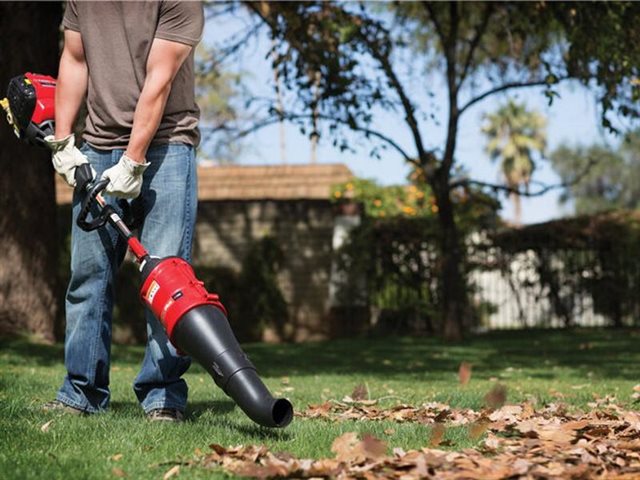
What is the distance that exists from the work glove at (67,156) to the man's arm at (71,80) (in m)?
0.09

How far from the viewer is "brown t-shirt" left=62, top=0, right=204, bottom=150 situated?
14.0 feet

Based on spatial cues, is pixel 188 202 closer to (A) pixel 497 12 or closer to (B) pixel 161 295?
(B) pixel 161 295

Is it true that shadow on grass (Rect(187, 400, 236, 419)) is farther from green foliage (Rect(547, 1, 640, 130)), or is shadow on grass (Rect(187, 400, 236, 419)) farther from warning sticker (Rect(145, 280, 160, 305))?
green foliage (Rect(547, 1, 640, 130))

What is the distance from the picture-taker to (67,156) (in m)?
4.32

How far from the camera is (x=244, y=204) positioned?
16500mm

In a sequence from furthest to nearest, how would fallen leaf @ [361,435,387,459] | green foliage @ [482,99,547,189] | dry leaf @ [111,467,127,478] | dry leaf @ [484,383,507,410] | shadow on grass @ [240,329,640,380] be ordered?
green foliage @ [482,99,547,189], shadow on grass @ [240,329,640,380], dry leaf @ [484,383,507,410], fallen leaf @ [361,435,387,459], dry leaf @ [111,467,127,478]

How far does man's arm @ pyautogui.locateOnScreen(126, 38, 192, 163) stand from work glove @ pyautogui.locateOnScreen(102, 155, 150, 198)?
33 millimetres

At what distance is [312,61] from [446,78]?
9.94 ft

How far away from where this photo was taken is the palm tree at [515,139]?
169ft

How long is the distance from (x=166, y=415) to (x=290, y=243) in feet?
39.2

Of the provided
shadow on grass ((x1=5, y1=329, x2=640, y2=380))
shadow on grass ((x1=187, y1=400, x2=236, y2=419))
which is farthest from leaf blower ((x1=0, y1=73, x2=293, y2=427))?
shadow on grass ((x1=5, y1=329, x2=640, y2=380))

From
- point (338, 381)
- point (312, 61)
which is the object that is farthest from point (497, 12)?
point (338, 381)

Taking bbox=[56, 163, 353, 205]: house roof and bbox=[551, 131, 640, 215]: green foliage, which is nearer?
bbox=[56, 163, 353, 205]: house roof

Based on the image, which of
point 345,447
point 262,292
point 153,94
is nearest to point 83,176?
point 153,94
